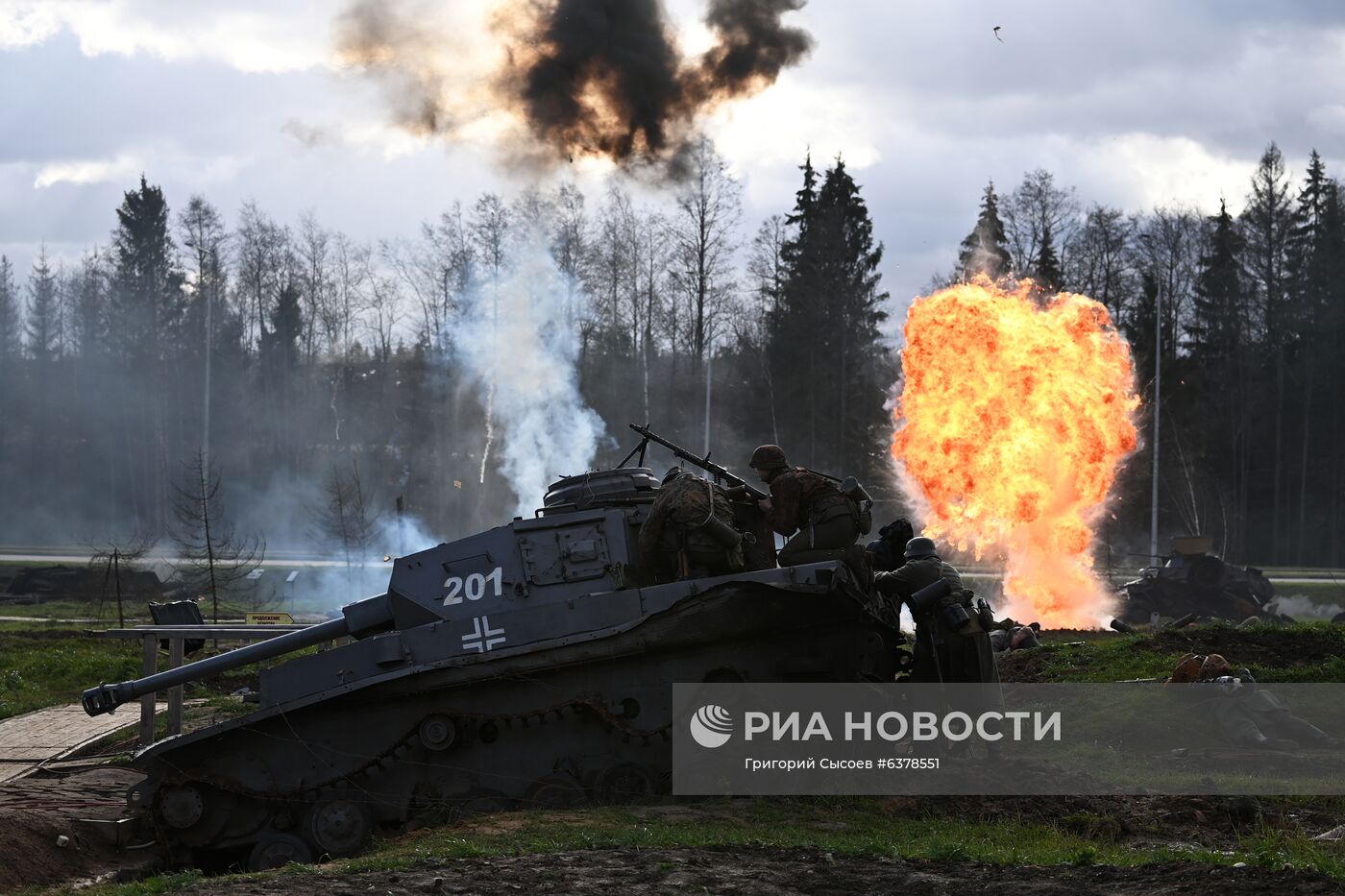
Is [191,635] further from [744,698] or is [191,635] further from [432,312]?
[432,312]

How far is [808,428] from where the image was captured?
53.9m

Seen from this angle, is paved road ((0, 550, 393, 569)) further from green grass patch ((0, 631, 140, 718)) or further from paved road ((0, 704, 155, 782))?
paved road ((0, 704, 155, 782))

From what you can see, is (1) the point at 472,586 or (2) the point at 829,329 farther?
(2) the point at 829,329

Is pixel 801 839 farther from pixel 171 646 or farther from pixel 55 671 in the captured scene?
pixel 55 671

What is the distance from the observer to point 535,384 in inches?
1690

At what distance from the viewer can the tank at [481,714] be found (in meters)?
12.1

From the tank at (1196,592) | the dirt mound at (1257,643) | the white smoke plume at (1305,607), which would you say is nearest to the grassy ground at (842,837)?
the dirt mound at (1257,643)

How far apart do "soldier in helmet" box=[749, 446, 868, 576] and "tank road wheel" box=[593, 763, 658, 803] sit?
7.64ft

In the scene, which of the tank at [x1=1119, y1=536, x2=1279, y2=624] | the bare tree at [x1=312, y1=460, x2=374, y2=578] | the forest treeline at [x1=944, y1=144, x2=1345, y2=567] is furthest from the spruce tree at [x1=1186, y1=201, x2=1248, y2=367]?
the bare tree at [x1=312, y1=460, x2=374, y2=578]

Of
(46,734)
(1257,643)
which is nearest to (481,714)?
(46,734)

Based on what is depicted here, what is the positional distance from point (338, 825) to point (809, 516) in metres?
4.98

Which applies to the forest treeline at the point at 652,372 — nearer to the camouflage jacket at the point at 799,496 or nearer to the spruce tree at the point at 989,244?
the spruce tree at the point at 989,244

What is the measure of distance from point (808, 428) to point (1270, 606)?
2298cm

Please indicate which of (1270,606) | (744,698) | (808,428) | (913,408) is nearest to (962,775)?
(744,698)
